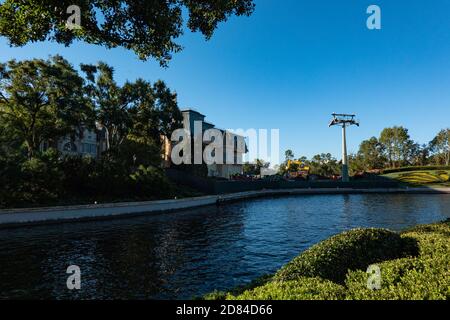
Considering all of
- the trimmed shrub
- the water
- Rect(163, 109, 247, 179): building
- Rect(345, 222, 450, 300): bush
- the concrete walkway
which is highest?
Rect(163, 109, 247, 179): building

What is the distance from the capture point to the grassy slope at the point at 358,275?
5.30m

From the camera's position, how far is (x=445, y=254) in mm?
7461

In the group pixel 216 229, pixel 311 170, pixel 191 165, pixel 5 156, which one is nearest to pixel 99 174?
pixel 5 156

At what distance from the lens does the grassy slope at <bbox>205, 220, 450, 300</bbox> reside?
5.30 metres

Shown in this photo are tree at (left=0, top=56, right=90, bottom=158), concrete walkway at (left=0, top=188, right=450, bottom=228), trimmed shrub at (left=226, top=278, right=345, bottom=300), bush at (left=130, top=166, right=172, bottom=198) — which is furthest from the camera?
bush at (left=130, top=166, right=172, bottom=198)

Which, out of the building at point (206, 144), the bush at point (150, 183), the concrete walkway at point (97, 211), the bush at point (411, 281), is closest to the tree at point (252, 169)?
the building at point (206, 144)

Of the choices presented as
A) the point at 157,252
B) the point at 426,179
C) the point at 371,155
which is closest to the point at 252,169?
the point at 371,155

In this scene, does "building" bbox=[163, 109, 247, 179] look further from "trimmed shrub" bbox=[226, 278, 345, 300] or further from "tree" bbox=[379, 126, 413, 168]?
"tree" bbox=[379, 126, 413, 168]

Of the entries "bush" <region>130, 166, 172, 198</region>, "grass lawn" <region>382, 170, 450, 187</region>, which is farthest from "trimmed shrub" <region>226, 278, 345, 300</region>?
"grass lawn" <region>382, 170, 450, 187</region>

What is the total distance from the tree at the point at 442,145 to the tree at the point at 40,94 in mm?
126323

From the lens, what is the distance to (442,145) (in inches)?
4269

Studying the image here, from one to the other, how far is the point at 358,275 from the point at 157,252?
1129 centimetres

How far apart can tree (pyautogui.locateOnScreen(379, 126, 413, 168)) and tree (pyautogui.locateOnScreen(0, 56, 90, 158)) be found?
111300mm

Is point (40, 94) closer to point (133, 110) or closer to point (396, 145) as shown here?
point (133, 110)
